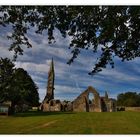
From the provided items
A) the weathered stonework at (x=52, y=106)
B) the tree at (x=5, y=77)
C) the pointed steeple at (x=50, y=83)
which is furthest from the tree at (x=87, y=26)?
the weathered stonework at (x=52, y=106)

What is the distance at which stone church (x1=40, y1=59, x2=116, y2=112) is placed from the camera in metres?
6.23

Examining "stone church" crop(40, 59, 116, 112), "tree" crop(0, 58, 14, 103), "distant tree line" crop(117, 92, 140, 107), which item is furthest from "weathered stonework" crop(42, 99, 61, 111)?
"distant tree line" crop(117, 92, 140, 107)

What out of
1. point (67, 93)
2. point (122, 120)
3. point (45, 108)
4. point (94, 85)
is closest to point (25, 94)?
point (45, 108)

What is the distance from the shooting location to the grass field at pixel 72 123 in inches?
237

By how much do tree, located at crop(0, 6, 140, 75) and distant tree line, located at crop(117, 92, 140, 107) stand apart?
2.12ft

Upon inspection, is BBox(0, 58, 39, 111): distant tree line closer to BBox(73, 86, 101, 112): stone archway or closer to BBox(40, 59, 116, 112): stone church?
BBox(40, 59, 116, 112): stone church

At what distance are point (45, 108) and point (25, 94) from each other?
0.54 m

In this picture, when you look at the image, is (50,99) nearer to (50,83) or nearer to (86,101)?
(50,83)

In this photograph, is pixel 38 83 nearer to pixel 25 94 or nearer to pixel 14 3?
pixel 25 94

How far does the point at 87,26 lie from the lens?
5.86 m

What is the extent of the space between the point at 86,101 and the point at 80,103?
0.33 metres

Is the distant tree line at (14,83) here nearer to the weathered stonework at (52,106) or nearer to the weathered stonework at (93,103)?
the weathered stonework at (52,106)

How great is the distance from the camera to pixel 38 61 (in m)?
6.30

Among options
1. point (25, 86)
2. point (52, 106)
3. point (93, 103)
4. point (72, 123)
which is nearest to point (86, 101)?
point (93, 103)
